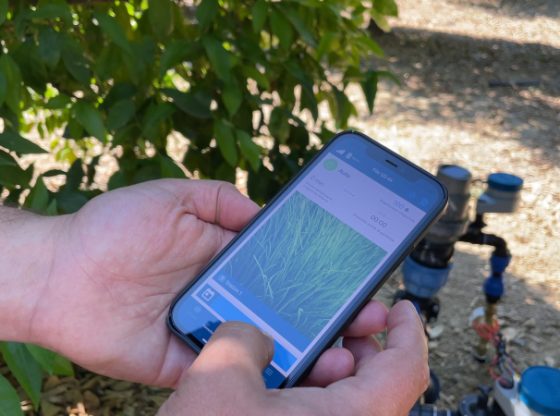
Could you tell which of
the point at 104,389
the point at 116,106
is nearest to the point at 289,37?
the point at 116,106

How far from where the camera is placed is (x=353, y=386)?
961 millimetres

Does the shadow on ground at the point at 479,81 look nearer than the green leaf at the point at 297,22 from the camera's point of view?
No

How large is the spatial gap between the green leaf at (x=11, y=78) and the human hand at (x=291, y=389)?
2.52 feet

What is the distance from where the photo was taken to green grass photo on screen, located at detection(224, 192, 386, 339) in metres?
1.23

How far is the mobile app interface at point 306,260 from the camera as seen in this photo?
47.8 inches

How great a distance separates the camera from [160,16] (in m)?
1.54

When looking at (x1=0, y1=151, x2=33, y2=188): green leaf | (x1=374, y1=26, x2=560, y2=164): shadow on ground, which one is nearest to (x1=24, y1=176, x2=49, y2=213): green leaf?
(x1=0, y1=151, x2=33, y2=188): green leaf

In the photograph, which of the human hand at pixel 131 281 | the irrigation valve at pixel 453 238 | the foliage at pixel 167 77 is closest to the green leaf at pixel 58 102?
the foliage at pixel 167 77

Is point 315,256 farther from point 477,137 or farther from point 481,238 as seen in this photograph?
point 477,137

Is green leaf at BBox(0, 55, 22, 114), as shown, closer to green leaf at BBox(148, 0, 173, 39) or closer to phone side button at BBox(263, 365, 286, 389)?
green leaf at BBox(148, 0, 173, 39)

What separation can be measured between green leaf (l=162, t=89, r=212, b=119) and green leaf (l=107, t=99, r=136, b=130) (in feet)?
0.29

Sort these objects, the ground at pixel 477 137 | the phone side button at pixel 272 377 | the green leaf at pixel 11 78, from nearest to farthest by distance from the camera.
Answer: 1. the phone side button at pixel 272 377
2. the green leaf at pixel 11 78
3. the ground at pixel 477 137

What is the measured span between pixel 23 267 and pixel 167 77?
93cm

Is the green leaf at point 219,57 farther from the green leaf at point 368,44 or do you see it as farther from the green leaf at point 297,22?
the green leaf at point 368,44
